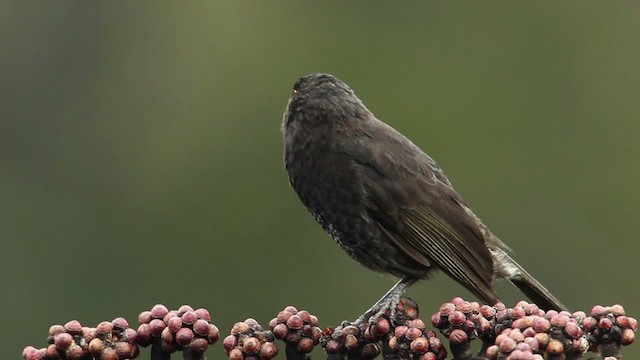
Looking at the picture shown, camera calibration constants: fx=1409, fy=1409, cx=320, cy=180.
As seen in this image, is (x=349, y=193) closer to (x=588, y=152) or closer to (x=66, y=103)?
(x=588, y=152)

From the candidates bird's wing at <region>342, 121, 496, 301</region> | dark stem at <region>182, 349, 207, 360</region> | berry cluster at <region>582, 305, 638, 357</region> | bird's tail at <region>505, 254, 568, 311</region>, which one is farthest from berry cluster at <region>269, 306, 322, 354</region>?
bird's tail at <region>505, 254, 568, 311</region>

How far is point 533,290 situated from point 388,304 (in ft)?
6.02

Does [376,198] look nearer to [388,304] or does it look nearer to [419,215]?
[419,215]

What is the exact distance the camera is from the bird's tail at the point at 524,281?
8.16m

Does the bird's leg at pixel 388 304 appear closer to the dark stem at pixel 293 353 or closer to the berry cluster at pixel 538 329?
the dark stem at pixel 293 353

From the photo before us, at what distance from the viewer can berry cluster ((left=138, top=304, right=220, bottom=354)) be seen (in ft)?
17.9

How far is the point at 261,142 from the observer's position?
66.1 ft

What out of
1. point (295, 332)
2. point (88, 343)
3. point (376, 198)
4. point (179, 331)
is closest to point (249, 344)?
point (295, 332)

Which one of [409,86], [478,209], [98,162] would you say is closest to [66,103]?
[98,162]

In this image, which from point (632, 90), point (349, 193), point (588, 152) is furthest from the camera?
point (632, 90)

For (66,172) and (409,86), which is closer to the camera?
(66,172)

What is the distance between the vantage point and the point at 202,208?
19125mm

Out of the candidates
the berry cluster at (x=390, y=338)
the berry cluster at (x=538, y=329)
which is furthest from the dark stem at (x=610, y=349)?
the berry cluster at (x=390, y=338)

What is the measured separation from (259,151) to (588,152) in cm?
458
